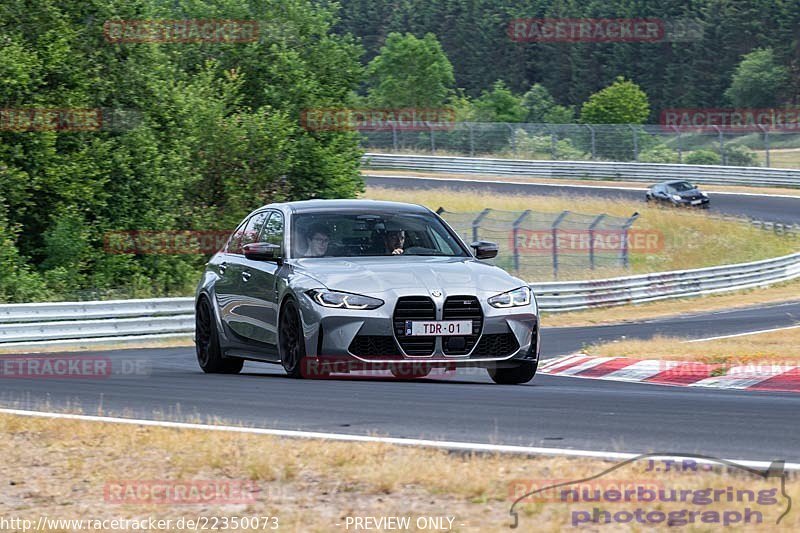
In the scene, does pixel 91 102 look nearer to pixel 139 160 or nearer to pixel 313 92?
pixel 139 160

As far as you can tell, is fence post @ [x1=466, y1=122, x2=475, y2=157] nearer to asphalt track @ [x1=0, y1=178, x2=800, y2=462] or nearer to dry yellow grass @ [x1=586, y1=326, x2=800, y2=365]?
dry yellow grass @ [x1=586, y1=326, x2=800, y2=365]

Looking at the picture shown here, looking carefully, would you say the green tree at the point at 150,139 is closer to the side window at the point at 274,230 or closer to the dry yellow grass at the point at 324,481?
the side window at the point at 274,230

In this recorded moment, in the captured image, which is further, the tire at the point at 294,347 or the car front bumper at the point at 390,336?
the tire at the point at 294,347

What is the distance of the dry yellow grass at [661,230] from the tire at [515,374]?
20724mm

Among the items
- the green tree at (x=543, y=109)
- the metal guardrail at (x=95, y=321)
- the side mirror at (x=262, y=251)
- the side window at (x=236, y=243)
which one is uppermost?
the side mirror at (x=262, y=251)

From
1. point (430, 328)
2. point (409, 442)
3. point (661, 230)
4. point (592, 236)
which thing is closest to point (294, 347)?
point (430, 328)

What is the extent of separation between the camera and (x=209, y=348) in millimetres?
12969

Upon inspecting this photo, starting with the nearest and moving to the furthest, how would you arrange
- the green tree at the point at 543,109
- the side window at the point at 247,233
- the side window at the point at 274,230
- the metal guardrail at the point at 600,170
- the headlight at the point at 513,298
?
the headlight at the point at 513,298, the side window at the point at 274,230, the side window at the point at 247,233, the metal guardrail at the point at 600,170, the green tree at the point at 543,109

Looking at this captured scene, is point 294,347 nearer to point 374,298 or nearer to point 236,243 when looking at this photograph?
point 374,298

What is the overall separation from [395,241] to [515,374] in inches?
60.3

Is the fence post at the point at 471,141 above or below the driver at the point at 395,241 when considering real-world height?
below

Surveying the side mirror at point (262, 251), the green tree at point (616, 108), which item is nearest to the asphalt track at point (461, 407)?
the side mirror at point (262, 251)

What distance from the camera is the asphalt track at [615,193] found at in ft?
165

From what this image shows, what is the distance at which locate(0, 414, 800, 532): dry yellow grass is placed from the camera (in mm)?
5527
